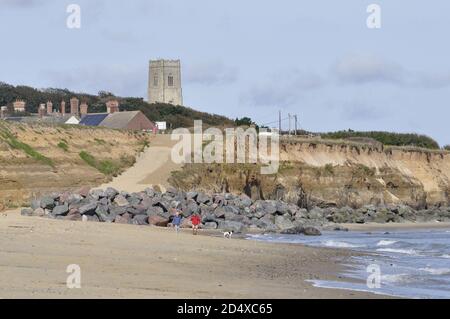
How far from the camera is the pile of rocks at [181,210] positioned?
31.9m

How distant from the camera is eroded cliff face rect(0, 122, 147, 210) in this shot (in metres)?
39.4

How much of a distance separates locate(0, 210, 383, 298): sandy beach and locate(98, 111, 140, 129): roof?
39.2 metres

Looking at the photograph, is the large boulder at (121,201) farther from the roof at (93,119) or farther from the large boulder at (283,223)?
the roof at (93,119)

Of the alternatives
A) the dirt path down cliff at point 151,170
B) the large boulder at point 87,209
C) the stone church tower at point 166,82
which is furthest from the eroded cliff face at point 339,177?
the stone church tower at point 166,82

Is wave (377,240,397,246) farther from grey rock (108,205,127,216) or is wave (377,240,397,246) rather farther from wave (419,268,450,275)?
grey rock (108,205,127,216)

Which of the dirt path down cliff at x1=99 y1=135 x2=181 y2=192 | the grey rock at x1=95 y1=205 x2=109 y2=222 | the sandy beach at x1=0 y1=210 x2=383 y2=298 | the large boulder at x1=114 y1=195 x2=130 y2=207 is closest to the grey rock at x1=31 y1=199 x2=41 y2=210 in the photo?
the grey rock at x1=95 y1=205 x2=109 y2=222

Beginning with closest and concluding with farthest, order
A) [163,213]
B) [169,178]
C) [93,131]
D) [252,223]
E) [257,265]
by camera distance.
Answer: [257,265] < [163,213] < [252,223] < [169,178] < [93,131]

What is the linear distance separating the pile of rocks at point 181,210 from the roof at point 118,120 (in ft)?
77.3

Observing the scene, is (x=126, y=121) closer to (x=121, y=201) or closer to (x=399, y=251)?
(x=121, y=201)

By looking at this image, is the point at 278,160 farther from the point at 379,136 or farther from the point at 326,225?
the point at 379,136

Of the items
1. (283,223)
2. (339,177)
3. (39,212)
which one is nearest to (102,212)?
(39,212)

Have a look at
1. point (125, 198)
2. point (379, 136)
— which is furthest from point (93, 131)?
point (379, 136)

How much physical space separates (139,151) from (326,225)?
579 inches
